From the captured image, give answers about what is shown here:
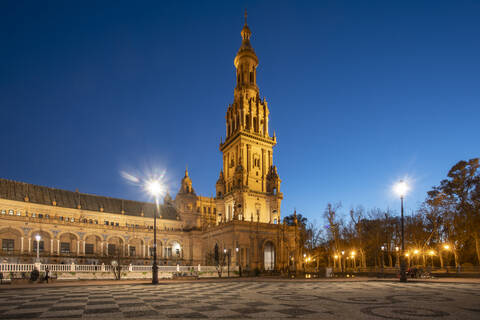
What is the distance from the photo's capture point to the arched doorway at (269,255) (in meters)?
67.3

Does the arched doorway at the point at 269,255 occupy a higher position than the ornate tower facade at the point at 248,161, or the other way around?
the ornate tower facade at the point at 248,161

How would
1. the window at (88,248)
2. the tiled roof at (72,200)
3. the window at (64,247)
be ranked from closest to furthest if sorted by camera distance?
the window at (64,247), the tiled roof at (72,200), the window at (88,248)

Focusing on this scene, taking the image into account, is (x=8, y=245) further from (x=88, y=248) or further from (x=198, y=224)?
(x=198, y=224)

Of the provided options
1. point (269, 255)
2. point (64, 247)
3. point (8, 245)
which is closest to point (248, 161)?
point (269, 255)

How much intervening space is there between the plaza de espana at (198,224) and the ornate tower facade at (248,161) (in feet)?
0.67

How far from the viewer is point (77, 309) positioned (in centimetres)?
1134

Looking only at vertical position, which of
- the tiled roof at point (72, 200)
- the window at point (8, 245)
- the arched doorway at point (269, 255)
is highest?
the tiled roof at point (72, 200)

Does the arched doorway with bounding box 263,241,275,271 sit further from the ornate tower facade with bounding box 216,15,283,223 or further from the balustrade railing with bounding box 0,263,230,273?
the balustrade railing with bounding box 0,263,230,273

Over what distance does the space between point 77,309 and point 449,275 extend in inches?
1615

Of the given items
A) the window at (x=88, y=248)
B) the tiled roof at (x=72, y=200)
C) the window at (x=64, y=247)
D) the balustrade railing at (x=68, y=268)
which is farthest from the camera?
the window at (x=88, y=248)

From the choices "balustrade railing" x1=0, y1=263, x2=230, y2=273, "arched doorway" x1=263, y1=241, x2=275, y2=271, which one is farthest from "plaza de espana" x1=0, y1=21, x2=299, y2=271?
"balustrade railing" x1=0, y1=263, x2=230, y2=273

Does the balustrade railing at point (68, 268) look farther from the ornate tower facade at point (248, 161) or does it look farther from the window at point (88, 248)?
the window at point (88, 248)

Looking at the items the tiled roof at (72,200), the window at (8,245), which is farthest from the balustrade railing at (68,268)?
the tiled roof at (72,200)

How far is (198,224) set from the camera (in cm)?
9069
